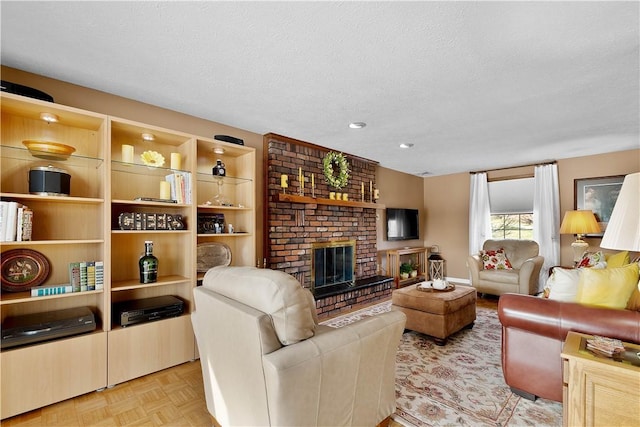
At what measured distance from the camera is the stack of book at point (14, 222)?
1824 millimetres

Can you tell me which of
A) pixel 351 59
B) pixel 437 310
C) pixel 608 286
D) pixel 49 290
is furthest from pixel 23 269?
pixel 608 286

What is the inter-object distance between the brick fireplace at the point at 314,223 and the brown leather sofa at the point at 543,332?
2.18 metres

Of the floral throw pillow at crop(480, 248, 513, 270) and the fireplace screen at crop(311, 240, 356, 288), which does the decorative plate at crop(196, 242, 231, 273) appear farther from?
the floral throw pillow at crop(480, 248, 513, 270)

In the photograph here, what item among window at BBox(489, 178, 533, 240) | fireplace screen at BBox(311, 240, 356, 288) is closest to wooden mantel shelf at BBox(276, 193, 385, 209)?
fireplace screen at BBox(311, 240, 356, 288)

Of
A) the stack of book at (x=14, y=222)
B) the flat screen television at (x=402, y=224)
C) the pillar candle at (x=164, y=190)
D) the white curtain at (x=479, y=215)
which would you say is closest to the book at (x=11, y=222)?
the stack of book at (x=14, y=222)

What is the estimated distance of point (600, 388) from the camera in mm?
1322

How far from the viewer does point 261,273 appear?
142 centimetres

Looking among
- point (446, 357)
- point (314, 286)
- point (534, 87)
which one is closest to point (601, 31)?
point (534, 87)

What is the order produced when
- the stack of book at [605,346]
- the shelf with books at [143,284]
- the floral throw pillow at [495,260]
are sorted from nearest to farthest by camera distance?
the stack of book at [605,346], the shelf with books at [143,284], the floral throw pillow at [495,260]

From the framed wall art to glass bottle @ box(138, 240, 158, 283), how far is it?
19.9 ft

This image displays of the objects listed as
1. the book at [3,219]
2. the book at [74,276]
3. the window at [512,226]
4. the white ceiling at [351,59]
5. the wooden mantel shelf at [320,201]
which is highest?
→ the white ceiling at [351,59]

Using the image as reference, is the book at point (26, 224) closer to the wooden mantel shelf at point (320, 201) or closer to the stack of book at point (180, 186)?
the stack of book at point (180, 186)

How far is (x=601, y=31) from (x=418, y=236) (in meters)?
4.94

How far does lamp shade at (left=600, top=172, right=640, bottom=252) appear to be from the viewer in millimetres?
1140
